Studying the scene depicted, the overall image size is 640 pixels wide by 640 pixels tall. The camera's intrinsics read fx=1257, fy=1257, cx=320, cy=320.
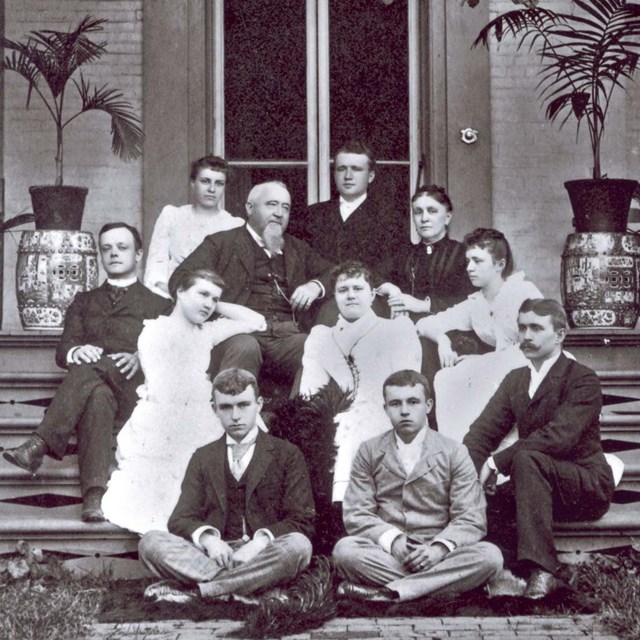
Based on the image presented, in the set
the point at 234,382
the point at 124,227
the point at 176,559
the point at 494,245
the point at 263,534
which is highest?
the point at 124,227

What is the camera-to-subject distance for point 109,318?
6598 mm

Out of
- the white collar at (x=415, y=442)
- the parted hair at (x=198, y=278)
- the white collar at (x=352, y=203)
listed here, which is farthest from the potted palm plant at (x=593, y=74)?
the white collar at (x=415, y=442)

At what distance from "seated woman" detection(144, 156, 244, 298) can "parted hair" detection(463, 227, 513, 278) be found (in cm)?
136

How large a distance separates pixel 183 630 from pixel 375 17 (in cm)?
467

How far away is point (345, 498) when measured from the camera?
18.5ft

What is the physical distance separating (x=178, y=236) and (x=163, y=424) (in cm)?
144

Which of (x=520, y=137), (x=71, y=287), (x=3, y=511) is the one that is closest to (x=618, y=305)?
(x=520, y=137)

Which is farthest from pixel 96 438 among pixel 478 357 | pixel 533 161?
pixel 533 161

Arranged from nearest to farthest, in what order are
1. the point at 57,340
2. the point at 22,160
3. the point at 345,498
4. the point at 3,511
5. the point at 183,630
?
the point at 183,630, the point at 345,498, the point at 3,511, the point at 57,340, the point at 22,160

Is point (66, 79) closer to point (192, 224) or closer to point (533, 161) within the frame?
point (192, 224)

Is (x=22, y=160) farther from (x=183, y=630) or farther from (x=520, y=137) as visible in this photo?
(x=183, y=630)

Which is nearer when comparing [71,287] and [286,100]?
[71,287]

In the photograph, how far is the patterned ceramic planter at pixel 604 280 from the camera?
286 inches

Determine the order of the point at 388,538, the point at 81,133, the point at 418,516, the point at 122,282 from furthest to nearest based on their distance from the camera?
the point at 81,133 → the point at 122,282 → the point at 418,516 → the point at 388,538
